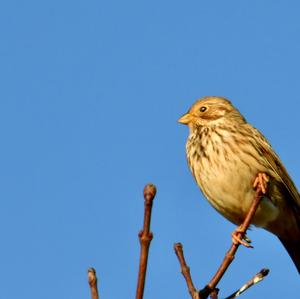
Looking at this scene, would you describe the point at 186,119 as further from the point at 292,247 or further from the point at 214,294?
the point at 214,294

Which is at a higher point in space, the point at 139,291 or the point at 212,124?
the point at 212,124

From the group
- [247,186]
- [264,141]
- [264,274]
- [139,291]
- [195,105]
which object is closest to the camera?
[139,291]

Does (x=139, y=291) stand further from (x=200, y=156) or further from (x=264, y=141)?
(x=264, y=141)

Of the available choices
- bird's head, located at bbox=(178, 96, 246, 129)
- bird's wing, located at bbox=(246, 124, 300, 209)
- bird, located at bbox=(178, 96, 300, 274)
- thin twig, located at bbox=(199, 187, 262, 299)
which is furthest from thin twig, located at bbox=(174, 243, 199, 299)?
bird's head, located at bbox=(178, 96, 246, 129)

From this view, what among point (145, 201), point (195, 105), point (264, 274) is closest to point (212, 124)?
point (195, 105)

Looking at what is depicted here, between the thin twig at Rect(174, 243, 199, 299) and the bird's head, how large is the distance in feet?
15.7

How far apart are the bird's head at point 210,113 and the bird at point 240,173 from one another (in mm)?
15

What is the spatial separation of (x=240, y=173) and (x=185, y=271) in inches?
161

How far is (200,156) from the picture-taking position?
809 cm

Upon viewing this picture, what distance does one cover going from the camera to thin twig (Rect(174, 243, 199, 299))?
365 cm

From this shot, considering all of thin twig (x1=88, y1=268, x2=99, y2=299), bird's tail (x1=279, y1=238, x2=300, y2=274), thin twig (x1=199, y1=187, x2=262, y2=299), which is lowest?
thin twig (x1=88, y1=268, x2=99, y2=299)

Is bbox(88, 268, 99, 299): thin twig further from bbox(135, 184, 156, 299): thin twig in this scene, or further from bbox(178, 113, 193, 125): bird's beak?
bbox(178, 113, 193, 125): bird's beak

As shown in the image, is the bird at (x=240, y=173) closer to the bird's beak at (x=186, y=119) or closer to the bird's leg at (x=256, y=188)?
the bird's beak at (x=186, y=119)

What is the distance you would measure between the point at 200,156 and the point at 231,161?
40 centimetres
